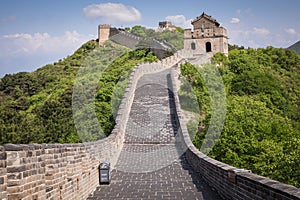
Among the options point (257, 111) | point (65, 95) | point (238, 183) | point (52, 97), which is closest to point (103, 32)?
point (52, 97)

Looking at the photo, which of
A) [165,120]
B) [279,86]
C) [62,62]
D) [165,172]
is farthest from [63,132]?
[62,62]

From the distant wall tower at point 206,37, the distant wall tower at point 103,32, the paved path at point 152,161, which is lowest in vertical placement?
the paved path at point 152,161

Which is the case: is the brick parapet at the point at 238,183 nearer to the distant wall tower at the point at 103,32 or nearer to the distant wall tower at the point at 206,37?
the distant wall tower at the point at 206,37

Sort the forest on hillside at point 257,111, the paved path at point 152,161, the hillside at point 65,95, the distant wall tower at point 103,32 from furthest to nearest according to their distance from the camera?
1. the distant wall tower at point 103,32
2. the hillside at point 65,95
3. the forest on hillside at point 257,111
4. the paved path at point 152,161

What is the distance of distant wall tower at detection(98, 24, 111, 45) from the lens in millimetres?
59312

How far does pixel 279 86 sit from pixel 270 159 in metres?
17.4

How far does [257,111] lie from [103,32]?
130 ft

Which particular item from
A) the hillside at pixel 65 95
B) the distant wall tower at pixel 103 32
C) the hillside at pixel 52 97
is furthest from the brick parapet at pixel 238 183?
the distant wall tower at pixel 103 32

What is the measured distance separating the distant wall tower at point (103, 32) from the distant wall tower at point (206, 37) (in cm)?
2148

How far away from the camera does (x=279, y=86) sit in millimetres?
32750

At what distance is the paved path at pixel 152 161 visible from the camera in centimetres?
692

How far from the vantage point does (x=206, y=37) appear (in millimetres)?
40188

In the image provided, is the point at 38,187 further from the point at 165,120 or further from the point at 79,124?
the point at 79,124

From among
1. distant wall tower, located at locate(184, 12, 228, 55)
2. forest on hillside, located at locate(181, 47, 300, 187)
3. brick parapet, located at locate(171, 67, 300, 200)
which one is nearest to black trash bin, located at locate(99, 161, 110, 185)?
brick parapet, located at locate(171, 67, 300, 200)
